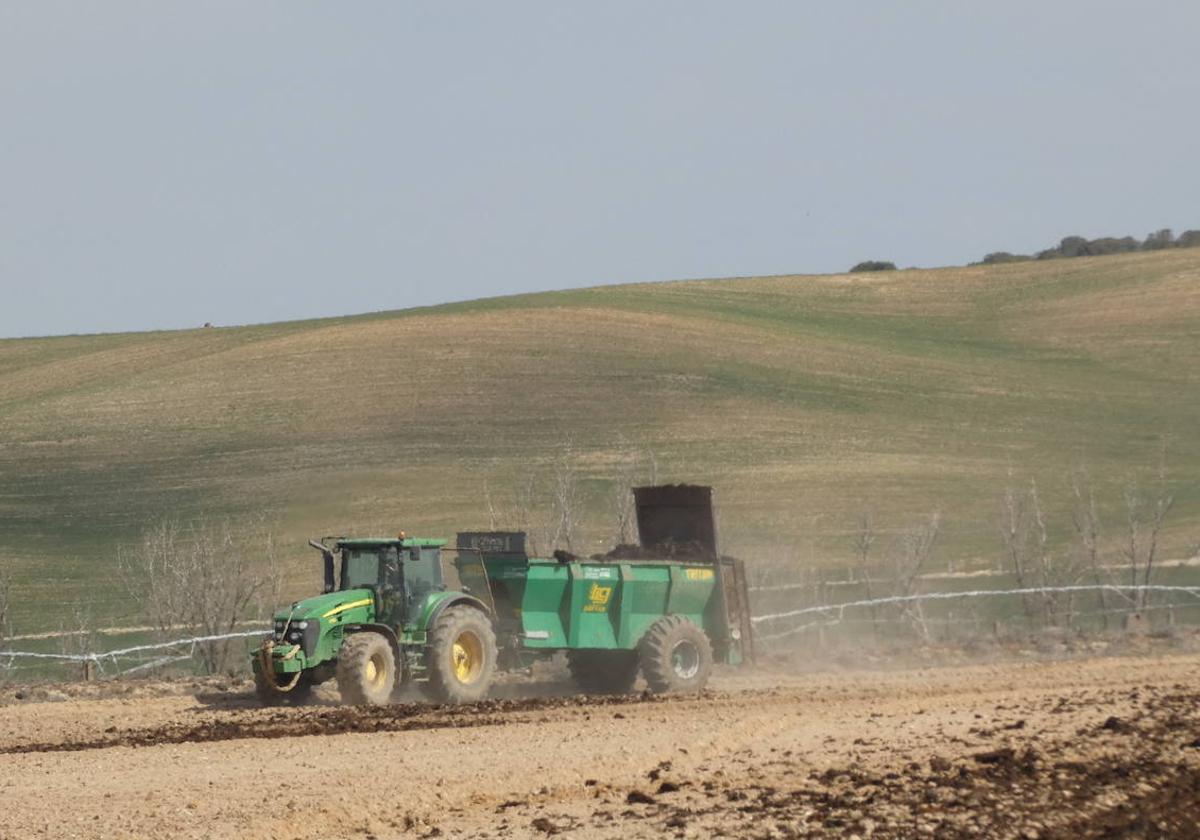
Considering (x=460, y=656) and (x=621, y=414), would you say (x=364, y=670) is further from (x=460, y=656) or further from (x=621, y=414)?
(x=621, y=414)

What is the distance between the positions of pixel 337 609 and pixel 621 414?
128 feet

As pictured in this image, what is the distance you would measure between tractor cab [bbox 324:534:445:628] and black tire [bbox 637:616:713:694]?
2.95 metres

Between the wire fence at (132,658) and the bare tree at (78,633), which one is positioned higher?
the bare tree at (78,633)

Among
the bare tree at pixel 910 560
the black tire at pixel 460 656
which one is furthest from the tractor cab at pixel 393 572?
the bare tree at pixel 910 560

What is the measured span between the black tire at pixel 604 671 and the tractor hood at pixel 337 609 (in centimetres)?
336

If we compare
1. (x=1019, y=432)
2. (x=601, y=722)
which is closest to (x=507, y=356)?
(x=1019, y=432)

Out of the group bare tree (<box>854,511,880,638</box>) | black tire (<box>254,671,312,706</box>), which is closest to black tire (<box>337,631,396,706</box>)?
black tire (<box>254,671,312,706</box>)

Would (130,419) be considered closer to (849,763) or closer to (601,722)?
(601,722)

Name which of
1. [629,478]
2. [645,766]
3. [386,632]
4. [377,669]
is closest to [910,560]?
[629,478]

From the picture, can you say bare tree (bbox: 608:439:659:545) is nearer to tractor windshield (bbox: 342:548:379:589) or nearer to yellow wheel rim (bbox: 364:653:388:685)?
tractor windshield (bbox: 342:548:379:589)

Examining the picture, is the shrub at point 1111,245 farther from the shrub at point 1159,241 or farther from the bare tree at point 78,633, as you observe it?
the bare tree at point 78,633

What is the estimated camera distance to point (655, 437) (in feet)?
189

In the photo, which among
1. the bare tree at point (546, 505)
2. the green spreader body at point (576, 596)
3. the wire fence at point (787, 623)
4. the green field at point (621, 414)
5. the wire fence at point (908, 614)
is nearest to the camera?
the green spreader body at point (576, 596)

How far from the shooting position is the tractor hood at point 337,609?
2181 cm
